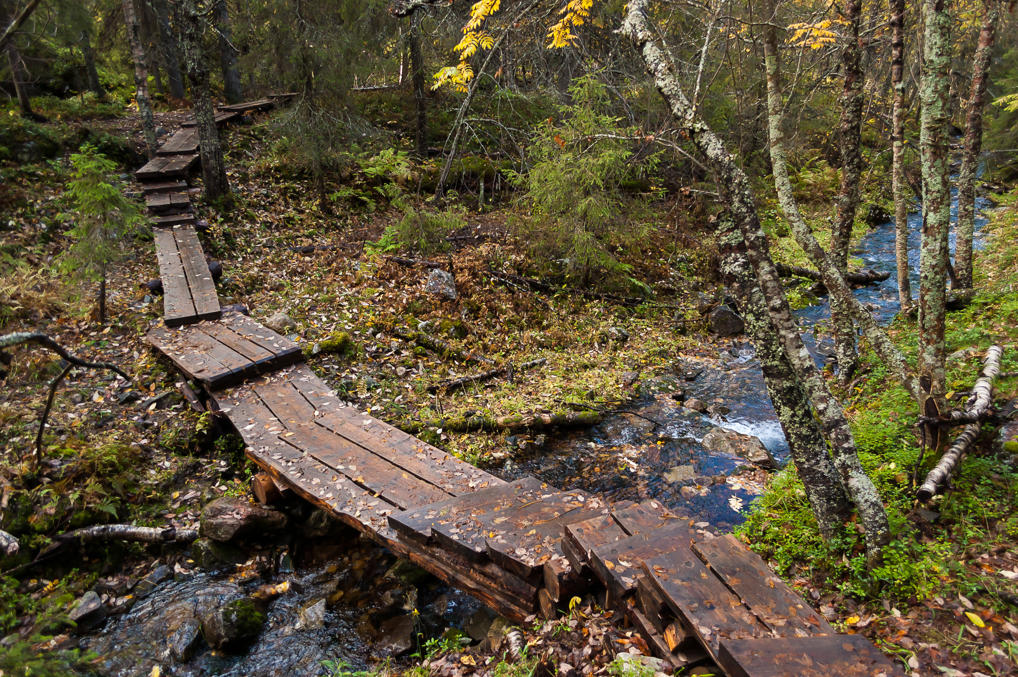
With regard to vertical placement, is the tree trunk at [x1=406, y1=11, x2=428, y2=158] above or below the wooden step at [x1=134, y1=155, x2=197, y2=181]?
above

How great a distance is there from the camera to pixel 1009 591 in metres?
3.77

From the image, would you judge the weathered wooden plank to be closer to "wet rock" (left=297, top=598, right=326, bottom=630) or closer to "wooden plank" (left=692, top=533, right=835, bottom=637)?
"wet rock" (left=297, top=598, right=326, bottom=630)

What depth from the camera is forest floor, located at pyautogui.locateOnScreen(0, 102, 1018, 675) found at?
4113 mm

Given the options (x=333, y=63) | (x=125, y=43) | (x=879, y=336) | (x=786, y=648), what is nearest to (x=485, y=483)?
(x=786, y=648)

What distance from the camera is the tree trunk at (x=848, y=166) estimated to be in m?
6.95

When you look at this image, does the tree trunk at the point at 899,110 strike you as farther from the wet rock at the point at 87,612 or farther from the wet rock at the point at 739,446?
the wet rock at the point at 87,612

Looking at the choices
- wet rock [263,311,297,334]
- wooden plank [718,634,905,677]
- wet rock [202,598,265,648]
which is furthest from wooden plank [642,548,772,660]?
wet rock [263,311,297,334]

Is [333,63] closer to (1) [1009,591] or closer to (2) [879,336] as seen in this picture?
(2) [879,336]

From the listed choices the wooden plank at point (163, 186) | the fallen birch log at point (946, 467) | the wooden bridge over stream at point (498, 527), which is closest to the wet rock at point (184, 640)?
the wooden bridge over stream at point (498, 527)

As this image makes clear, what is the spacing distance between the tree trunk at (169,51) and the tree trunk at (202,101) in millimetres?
8214

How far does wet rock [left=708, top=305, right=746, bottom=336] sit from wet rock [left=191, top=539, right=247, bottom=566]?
10430mm

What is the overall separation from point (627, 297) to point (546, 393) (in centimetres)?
472

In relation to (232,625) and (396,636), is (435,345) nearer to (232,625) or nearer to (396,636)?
(396,636)

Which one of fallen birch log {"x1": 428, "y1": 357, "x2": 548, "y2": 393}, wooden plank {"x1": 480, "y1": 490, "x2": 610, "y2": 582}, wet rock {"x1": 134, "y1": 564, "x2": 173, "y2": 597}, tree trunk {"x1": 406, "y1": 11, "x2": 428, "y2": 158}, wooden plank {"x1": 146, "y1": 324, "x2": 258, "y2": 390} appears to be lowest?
wet rock {"x1": 134, "y1": 564, "x2": 173, "y2": 597}
